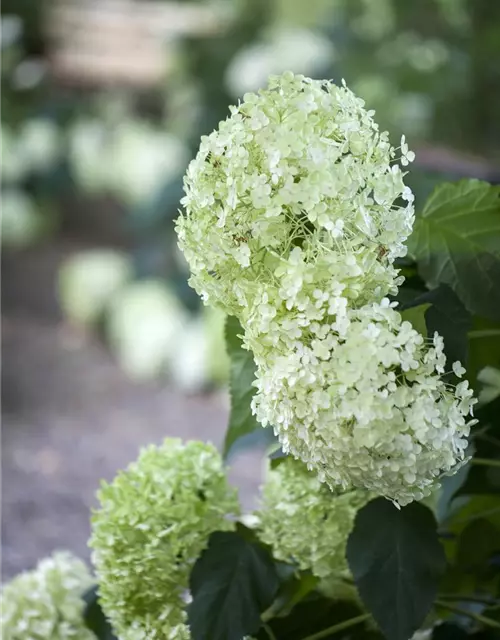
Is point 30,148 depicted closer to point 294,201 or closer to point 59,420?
point 59,420

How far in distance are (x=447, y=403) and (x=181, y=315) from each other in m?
1.75

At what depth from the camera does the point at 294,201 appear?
1.13 feet

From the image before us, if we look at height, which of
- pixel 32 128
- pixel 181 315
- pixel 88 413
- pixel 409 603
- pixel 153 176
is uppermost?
pixel 32 128

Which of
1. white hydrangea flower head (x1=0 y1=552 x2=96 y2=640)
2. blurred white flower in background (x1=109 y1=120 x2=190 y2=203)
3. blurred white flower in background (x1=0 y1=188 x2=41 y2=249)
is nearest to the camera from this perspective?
white hydrangea flower head (x1=0 y1=552 x2=96 y2=640)

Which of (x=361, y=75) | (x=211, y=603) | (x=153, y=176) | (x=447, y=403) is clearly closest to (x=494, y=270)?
(x=447, y=403)

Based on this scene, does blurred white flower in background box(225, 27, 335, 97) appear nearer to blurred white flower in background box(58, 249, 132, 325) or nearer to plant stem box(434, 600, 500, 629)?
blurred white flower in background box(58, 249, 132, 325)

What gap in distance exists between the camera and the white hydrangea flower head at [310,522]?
0.47 m

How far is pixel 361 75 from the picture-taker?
6.52 feet

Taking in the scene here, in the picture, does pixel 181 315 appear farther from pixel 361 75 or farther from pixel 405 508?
pixel 405 508

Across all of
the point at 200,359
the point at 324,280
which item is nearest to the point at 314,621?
the point at 324,280

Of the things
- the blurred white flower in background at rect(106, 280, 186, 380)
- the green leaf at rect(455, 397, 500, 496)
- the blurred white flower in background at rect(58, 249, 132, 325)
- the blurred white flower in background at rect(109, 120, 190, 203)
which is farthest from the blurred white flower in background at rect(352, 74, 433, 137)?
the green leaf at rect(455, 397, 500, 496)

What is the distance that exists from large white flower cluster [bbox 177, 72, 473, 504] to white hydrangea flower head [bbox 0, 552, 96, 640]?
27 cm

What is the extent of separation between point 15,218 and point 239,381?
7.14 ft

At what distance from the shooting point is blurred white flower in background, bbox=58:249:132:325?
7.27ft
